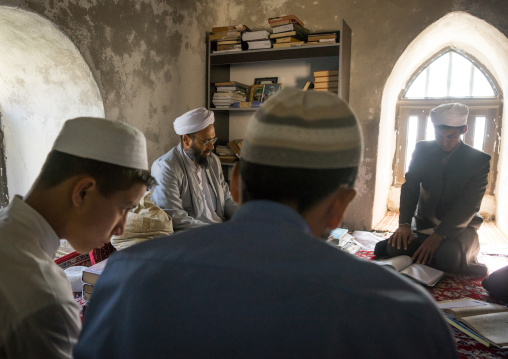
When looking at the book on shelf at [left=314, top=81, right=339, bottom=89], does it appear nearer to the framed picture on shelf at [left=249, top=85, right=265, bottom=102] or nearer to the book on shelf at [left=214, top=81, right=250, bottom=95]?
the framed picture on shelf at [left=249, top=85, right=265, bottom=102]

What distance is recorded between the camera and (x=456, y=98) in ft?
17.3

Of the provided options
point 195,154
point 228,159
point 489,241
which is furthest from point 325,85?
point 489,241

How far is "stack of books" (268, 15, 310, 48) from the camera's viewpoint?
3779 mm

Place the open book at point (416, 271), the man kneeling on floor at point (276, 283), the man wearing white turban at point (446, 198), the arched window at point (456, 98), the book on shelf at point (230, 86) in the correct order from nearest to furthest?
the man kneeling on floor at point (276, 283) < the open book at point (416, 271) < the man wearing white turban at point (446, 198) < the book on shelf at point (230, 86) < the arched window at point (456, 98)

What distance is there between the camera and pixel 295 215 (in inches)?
25.1

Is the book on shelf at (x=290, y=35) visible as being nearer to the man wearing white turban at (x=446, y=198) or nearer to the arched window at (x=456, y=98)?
the man wearing white turban at (x=446, y=198)


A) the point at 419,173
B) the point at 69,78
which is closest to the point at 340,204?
the point at 419,173

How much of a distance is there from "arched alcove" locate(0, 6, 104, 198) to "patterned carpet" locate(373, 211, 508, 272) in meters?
3.09

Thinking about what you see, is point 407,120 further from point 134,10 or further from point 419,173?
point 134,10

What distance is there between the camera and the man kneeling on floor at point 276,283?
52 centimetres

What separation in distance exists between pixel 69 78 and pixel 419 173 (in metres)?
2.82

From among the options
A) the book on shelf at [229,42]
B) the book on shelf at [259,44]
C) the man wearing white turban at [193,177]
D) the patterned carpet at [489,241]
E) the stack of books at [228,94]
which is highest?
the book on shelf at [229,42]

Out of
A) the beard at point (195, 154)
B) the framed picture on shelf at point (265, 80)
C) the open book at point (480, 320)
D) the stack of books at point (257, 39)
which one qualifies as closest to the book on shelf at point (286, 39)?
the stack of books at point (257, 39)

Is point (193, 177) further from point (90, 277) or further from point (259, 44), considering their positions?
point (259, 44)
